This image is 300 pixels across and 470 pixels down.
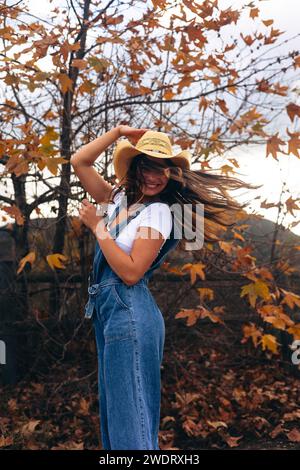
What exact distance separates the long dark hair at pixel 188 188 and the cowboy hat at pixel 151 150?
3 cm

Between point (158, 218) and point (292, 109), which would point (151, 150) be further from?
point (292, 109)

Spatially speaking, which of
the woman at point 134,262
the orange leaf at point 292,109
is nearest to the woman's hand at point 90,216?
the woman at point 134,262

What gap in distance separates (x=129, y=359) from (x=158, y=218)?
1.95ft

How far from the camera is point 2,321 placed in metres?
5.38

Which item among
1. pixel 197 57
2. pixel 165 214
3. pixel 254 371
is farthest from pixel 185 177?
pixel 254 371

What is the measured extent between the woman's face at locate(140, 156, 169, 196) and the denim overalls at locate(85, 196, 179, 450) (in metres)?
0.40

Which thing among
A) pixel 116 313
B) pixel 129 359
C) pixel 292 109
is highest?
pixel 292 109

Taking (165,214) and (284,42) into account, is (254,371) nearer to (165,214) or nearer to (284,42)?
(284,42)

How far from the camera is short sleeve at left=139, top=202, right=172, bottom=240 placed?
2.44 metres

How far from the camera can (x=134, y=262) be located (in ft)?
7.70

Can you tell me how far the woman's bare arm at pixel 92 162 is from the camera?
267cm

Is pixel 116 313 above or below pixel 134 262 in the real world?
below

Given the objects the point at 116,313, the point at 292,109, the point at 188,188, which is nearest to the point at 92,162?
the point at 188,188

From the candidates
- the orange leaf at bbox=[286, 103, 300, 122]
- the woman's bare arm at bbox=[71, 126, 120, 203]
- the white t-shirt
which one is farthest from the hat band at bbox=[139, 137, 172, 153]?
the orange leaf at bbox=[286, 103, 300, 122]
